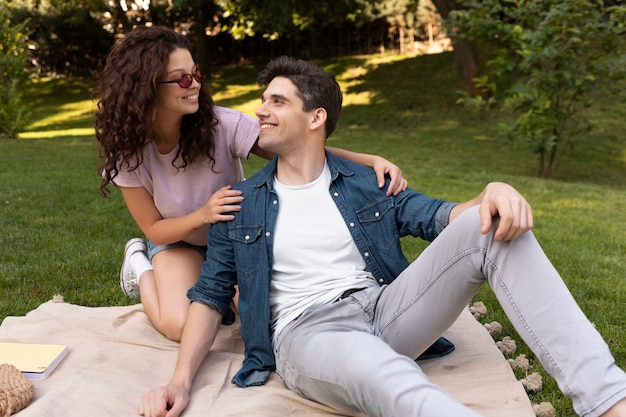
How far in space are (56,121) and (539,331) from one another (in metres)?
17.9

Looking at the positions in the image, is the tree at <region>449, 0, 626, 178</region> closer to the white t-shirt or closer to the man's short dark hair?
the man's short dark hair

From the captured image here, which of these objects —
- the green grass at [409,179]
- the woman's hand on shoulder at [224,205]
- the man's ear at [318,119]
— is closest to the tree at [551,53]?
the green grass at [409,179]

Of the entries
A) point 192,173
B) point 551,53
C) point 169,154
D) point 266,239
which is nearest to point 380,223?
point 266,239

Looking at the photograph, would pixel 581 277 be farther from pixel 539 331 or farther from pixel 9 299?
pixel 9 299

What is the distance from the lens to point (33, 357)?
306cm

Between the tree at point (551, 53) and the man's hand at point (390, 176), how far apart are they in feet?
22.0

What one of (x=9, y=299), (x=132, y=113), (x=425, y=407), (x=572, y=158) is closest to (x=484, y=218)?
(x=425, y=407)

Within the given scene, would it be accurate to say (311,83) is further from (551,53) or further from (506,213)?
(551,53)

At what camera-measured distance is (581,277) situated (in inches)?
193

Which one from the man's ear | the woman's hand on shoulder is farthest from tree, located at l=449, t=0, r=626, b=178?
the woman's hand on shoulder

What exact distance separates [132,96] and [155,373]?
1253 millimetres

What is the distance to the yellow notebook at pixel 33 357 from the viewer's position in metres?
2.92

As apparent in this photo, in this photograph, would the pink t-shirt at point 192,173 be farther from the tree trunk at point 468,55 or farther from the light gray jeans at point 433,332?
the tree trunk at point 468,55

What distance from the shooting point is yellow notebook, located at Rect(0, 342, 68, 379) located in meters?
2.92
